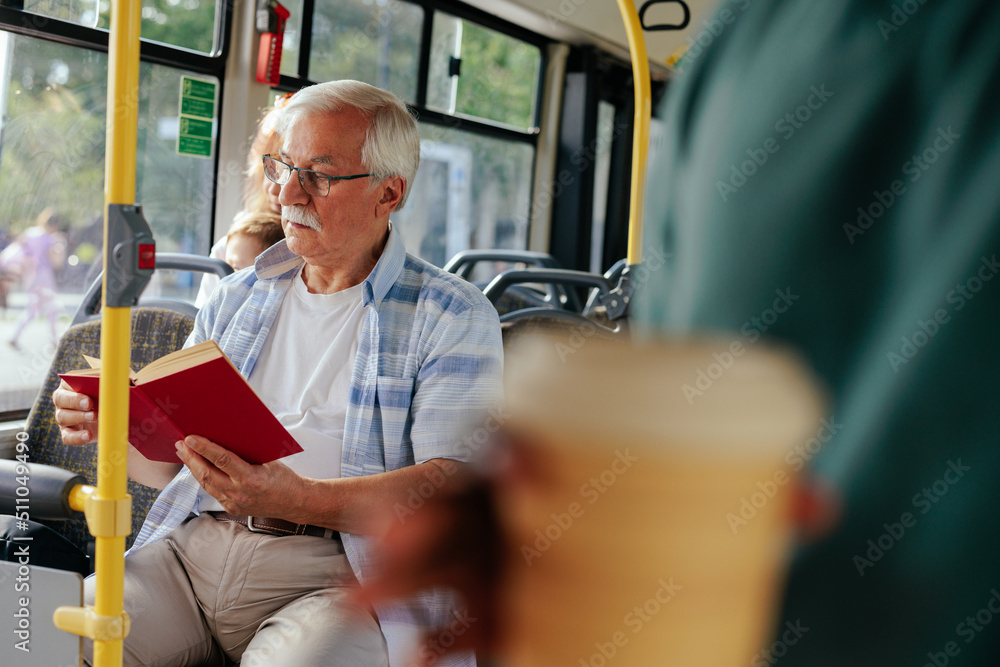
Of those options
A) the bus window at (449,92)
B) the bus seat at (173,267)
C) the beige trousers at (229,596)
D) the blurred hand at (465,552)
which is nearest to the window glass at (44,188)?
the bus seat at (173,267)

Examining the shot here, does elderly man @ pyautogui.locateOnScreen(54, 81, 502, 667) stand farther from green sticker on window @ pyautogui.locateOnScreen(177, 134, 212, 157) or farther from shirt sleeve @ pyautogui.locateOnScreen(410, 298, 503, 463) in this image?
green sticker on window @ pyautogui.locateOnScreen(177, 134, 212, 157)

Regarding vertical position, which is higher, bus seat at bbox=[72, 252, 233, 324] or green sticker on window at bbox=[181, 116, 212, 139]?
green sticker on window at bbox=[181, 116, 212, 139]

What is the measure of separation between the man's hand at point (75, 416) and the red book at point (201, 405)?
0.44 feet

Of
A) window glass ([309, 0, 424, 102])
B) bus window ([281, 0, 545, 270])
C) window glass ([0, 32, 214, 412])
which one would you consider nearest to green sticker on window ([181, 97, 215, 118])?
window glass ([0, 32, 214, 412])

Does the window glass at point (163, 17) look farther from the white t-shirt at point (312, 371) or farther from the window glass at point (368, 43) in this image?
the white t-shirt at point (312, 371)

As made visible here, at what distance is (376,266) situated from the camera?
1.48 meters

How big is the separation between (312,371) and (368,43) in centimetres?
304

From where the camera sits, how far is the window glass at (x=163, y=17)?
2510 mm

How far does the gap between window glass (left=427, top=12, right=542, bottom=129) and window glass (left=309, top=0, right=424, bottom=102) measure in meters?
0.15

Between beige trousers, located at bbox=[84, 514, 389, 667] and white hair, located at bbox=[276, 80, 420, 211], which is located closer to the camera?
beige trousers, located at bbox=[84, 514, 389, 667]

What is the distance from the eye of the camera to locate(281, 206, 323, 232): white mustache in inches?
59.7

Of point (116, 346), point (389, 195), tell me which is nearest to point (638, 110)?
point (389, 195)

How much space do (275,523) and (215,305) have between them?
47 centimetres

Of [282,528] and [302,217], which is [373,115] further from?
[282,528]
